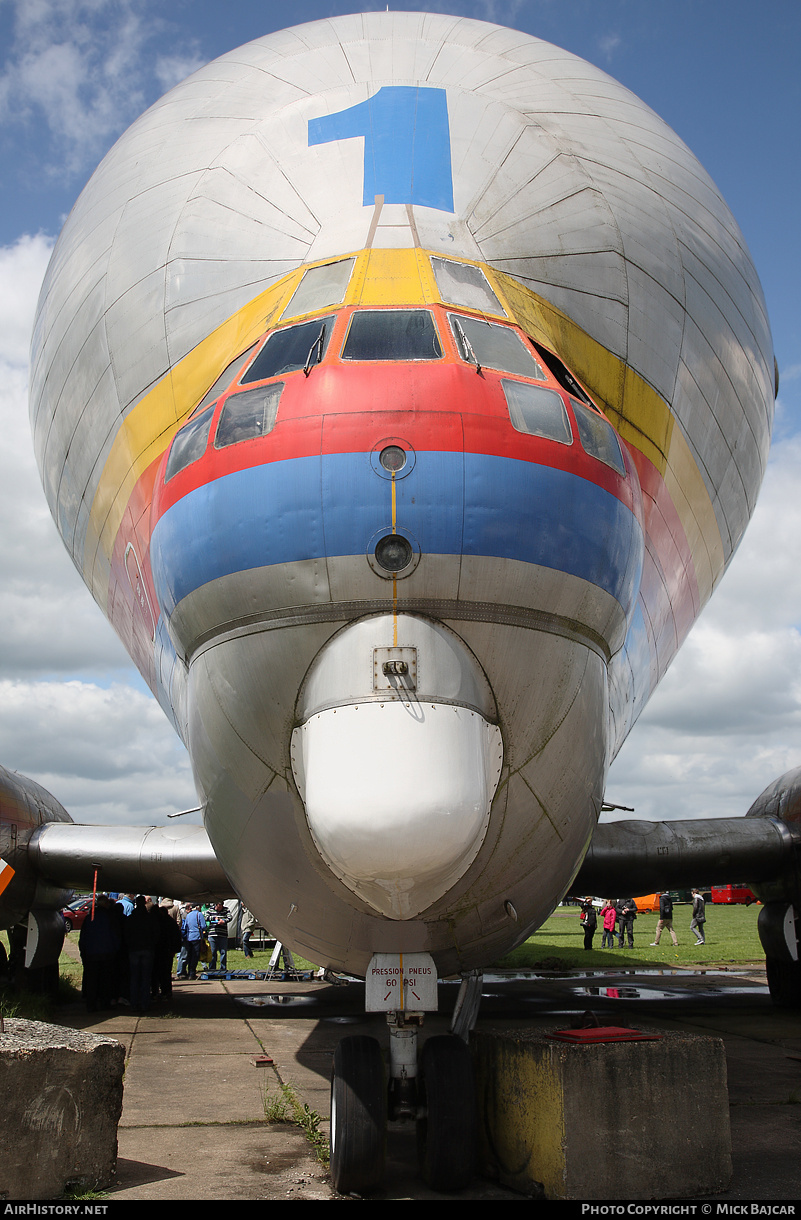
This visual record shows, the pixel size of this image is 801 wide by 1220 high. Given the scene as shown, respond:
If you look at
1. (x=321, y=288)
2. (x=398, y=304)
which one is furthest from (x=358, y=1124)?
(x=321, y=288)

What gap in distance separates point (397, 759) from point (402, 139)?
Answer: 4232 mm

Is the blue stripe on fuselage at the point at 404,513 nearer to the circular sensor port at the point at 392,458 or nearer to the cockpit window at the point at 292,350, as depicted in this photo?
the circular sensor port at the point at 392,458

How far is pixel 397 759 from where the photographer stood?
3922 mm

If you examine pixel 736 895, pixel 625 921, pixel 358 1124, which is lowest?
pixel 358 1124

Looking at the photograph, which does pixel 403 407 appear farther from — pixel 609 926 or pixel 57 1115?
pixel 609 926

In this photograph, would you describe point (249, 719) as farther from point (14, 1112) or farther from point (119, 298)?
point (119, 298)

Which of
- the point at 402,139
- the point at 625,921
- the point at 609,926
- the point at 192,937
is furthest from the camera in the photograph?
the point at 609,926

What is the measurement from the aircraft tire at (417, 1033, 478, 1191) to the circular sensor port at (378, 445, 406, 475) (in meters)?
2.92

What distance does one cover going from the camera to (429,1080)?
467 cm

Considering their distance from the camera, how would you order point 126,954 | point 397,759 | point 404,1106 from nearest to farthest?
point 397,759, point 404,1106, point 126,954

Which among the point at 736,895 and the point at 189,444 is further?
the point at 736,895

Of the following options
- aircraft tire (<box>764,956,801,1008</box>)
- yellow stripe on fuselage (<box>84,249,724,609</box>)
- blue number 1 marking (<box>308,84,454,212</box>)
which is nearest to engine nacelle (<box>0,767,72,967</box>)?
yellow stripe on fuselage (<box>84,249,724,609</box>)

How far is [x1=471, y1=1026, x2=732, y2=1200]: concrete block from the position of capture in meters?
4.22
